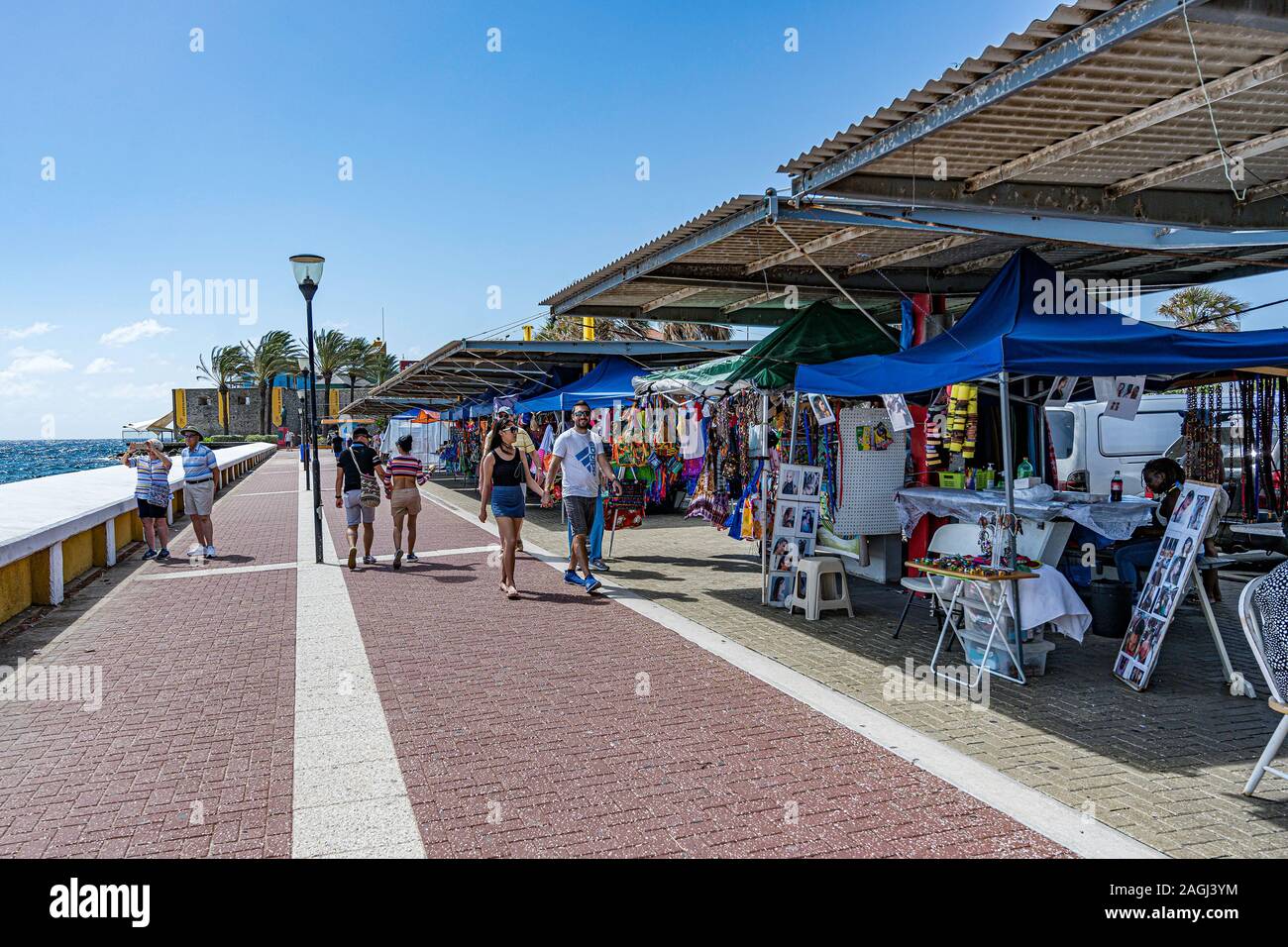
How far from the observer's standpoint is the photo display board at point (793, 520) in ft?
28.9

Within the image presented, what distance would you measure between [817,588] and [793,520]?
89 centimetres

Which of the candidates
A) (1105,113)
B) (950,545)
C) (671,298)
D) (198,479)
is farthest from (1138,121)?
(198,479)

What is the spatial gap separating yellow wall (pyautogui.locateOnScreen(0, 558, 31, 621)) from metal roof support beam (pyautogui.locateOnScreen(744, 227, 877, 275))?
750 centimetres

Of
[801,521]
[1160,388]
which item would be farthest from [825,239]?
[1160,388]

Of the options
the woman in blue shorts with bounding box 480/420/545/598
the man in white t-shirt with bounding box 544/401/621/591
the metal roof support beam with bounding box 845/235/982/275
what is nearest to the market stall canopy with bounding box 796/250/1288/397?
the metal roof support beam with bounding box 845/235/982/275

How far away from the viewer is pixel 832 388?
8195 mm

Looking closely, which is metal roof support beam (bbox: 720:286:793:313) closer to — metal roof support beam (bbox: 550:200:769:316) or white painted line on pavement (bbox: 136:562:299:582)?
metal roof support beam (bbox: 550:200:769:316)

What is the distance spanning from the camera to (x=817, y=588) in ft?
26.8

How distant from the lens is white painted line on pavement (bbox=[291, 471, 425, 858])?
3842 mm

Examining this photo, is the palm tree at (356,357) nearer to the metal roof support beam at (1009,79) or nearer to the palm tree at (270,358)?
the palm tree at (270,358)

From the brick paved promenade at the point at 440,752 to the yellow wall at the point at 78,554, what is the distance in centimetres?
202

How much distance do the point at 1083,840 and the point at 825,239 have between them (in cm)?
606

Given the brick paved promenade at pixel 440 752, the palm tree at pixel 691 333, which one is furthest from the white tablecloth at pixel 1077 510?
the palm tree at pixel 691 333

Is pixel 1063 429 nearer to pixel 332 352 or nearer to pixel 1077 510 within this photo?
pixel 1077 510
